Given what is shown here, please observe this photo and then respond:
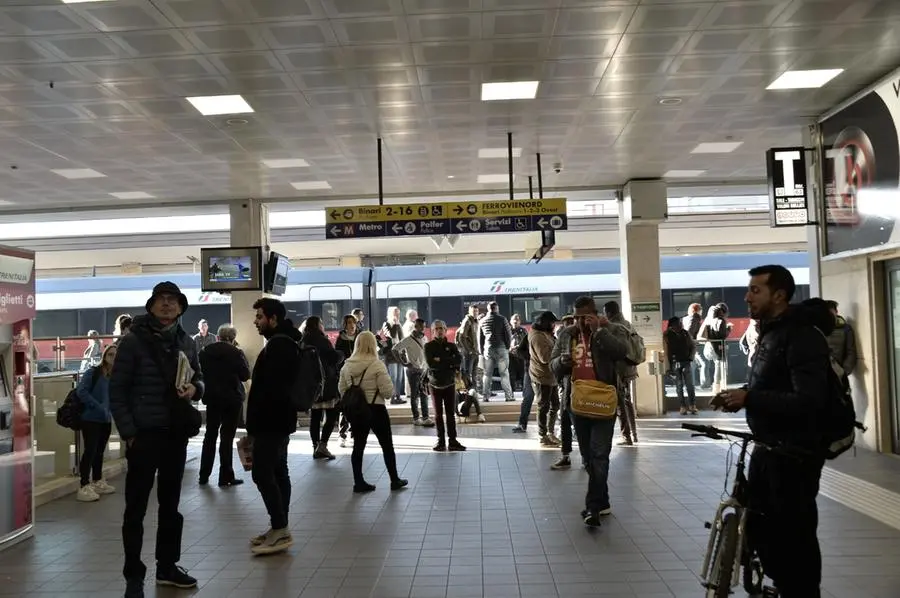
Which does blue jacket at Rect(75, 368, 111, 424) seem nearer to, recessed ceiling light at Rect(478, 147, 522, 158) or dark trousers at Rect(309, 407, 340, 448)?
dark trousers at Rect(309, 407, 340, 448)

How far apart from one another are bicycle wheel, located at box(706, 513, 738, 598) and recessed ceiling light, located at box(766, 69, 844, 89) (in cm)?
613

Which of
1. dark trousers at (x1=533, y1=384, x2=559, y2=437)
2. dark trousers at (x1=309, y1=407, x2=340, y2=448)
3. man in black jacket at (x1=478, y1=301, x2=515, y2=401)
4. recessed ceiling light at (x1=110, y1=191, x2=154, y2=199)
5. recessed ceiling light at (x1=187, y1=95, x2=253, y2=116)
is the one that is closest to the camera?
recessed ceiling light at (x1=187, y1=95, x2=253, y2=116)

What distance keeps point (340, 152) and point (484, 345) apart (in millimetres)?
4518

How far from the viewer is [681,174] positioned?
1303cm

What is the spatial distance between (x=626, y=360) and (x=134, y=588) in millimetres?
3805

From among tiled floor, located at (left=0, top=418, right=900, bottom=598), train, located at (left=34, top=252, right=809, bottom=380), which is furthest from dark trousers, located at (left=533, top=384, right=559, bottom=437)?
train, located at (left=34, top=252, right=809, bottom=380)

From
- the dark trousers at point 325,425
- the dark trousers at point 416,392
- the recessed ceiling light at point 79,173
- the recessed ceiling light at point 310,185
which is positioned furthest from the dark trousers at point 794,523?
the recessed ceiling light at point 79,173

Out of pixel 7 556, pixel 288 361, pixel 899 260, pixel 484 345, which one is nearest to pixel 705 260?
pixel 484 345

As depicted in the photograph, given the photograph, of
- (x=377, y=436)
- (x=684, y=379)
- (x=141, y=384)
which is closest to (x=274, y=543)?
(x=141, y=384)

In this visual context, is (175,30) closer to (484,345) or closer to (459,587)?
(459,587)

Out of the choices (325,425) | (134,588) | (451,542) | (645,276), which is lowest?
(451,542)

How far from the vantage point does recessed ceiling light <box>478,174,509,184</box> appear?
12.7 m

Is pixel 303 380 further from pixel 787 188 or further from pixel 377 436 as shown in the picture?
pixel 787 188

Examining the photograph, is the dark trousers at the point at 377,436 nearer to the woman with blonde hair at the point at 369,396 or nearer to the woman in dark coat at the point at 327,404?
the woman with blonde hair at the point at 369,396
